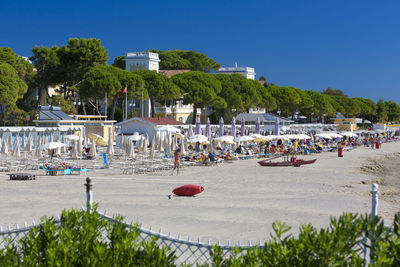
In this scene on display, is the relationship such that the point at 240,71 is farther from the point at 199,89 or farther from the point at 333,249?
the point at 333,249

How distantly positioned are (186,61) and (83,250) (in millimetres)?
98478

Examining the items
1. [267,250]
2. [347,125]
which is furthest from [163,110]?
[267,250]

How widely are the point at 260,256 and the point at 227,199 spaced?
1231cm

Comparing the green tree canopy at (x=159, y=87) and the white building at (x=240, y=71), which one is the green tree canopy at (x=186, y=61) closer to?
the white building at (x=240, y=71)

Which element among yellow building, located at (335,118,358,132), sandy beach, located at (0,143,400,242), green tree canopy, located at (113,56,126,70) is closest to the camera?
sandy beach, located at (0,143,400,242)

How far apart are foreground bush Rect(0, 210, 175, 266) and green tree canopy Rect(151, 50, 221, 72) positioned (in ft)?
309

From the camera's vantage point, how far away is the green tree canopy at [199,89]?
6800cm

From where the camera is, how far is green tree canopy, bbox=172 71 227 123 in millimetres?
68000

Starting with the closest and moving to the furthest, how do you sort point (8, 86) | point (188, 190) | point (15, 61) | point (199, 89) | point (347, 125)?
point (188, 190) → point (8, 86) → point (15, 61) → point (199, 89) → point (347, 125)

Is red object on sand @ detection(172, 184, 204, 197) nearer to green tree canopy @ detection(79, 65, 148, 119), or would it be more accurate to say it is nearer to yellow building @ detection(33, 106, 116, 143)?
yellow building @ detection(33, 106, 116, 143)

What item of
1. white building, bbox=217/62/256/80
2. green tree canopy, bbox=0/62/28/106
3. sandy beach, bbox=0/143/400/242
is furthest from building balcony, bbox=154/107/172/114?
sandy beach, bbox=0/143/400/242

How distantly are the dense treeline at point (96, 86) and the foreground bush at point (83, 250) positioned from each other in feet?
155

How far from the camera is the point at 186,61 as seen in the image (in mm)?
102625

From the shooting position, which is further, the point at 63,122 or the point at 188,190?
the point at 63,122
